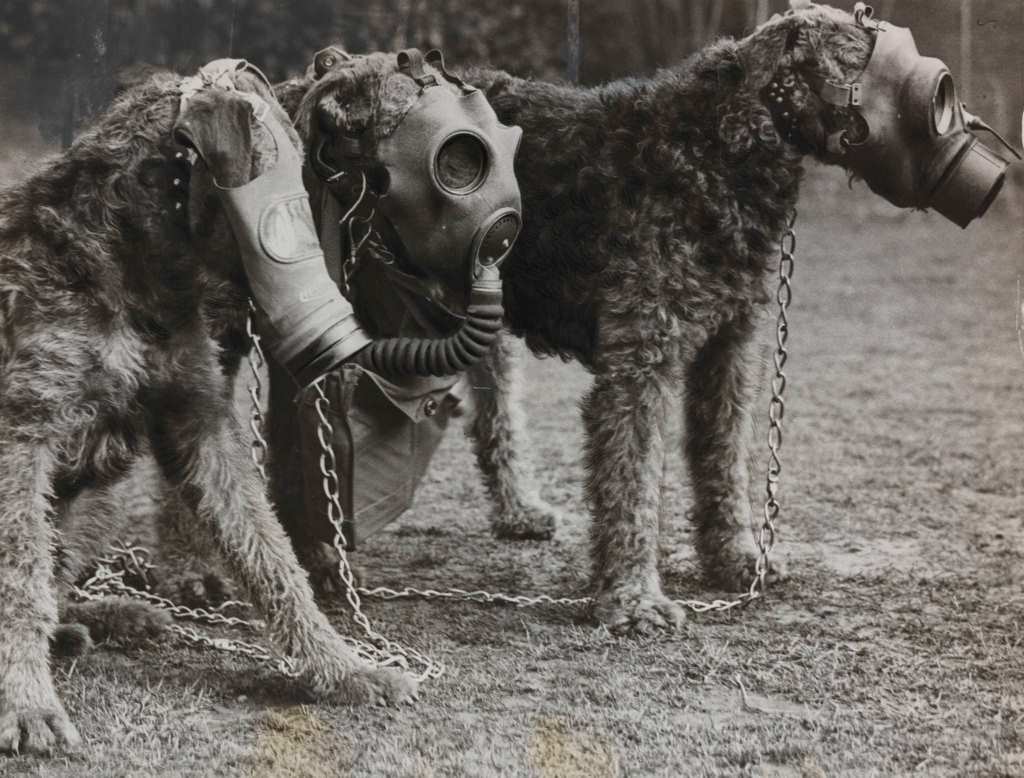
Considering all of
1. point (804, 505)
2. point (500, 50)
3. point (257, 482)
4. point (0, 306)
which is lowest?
point (804, 505)

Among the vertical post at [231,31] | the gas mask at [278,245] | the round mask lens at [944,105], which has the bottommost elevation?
the gas mask at [278,245]

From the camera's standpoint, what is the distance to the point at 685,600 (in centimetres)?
471

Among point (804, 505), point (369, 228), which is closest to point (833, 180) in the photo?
point (804, 505)

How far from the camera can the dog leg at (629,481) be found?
14.4 ft

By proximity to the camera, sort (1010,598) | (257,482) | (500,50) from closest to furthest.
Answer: (257,482), (1010,598), (500,50)

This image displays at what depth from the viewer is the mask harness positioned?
4.02 metres

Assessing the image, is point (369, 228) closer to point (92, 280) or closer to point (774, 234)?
point (92, 280)

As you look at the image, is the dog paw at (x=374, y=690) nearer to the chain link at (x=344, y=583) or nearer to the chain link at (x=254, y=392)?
the chain link at (x=344, y=583)

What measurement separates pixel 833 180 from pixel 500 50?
9616 mm

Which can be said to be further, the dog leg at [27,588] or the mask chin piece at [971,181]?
the mask chin piece at [971,181]

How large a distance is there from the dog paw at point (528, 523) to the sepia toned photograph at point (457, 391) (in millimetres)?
16

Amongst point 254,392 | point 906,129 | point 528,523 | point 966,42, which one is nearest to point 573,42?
point 966,42

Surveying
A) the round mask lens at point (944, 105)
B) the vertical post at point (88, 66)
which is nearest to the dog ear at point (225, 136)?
the vertical post at point (88, 66)

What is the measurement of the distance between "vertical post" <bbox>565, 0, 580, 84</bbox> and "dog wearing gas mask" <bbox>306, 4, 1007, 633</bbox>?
0.47 metres
